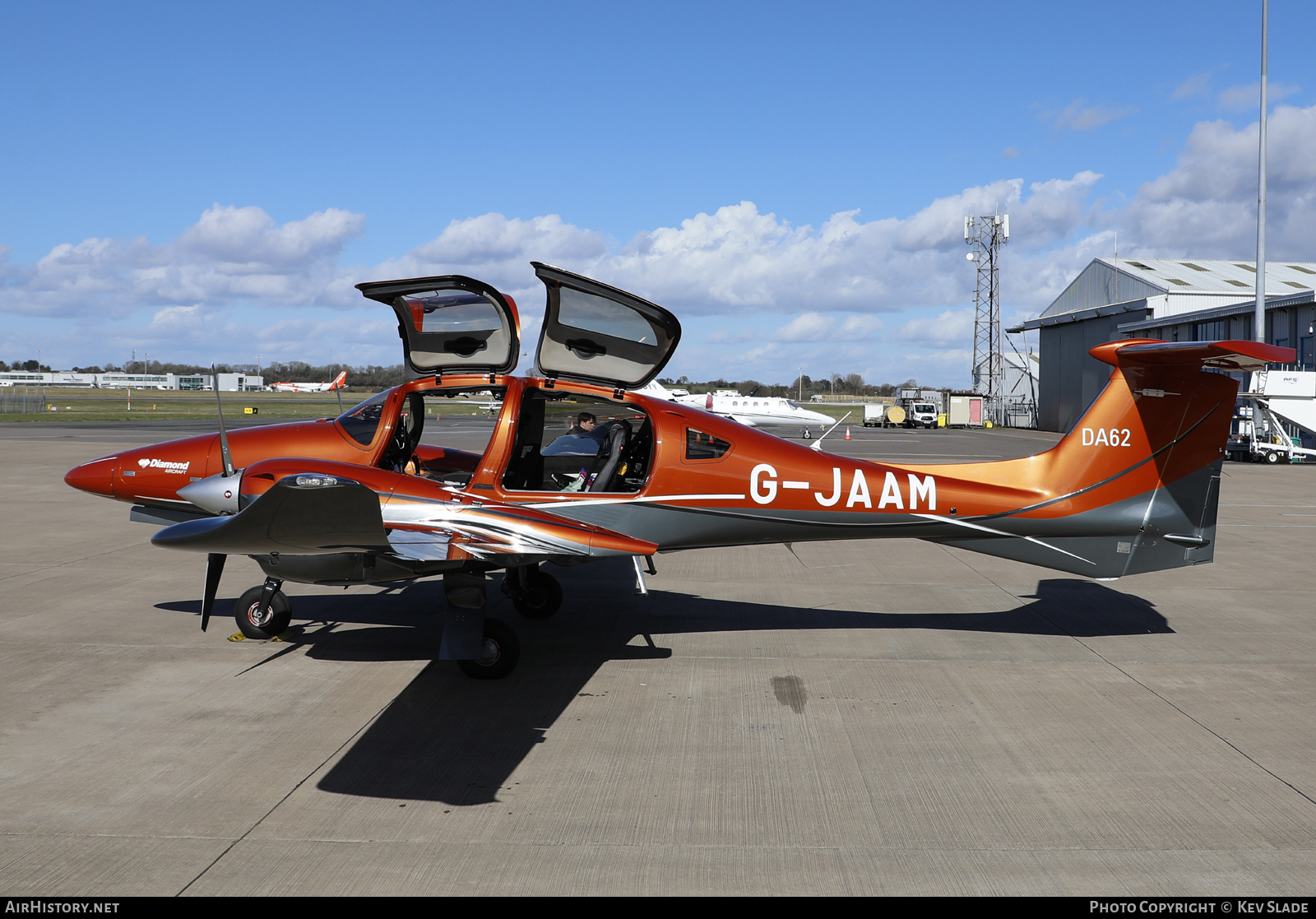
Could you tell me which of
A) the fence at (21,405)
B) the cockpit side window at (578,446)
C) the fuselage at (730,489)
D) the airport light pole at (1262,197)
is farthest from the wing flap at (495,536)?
the fence at (21,405)

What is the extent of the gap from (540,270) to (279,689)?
3494 millimetres

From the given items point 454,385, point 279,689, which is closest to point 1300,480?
point 454,385

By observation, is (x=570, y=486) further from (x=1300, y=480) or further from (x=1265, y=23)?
(x=1265, y=23)

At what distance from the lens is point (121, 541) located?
12.1 m

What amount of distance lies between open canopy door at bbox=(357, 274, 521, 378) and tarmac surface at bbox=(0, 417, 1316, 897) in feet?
7.83

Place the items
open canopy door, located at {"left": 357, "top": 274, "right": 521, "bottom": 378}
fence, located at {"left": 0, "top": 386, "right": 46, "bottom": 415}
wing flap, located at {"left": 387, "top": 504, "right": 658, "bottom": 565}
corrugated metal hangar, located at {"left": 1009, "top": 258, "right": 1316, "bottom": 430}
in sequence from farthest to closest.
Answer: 1. fence, located at {"left": 0, "top": 386, "right": 46, "bottom": 415}
2. corrugated metal hangar, located at {"left": 1009, "top": 258, "right": 1316, "bottom": 430}
3. open canopy door, located at {"left": 357, "top": 274, "right": 521, "bottom": 378}
4. wing flap, located at {"left": 387, "top": 504, "right": 658, "bottom": 565}

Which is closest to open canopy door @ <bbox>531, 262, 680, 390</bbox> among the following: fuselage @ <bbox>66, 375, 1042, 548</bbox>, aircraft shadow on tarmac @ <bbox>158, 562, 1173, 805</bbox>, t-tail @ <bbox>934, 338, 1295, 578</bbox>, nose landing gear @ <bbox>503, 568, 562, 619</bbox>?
fuselage @ <bbox>66, 375, 1042, 548</bbox>

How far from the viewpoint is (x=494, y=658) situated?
6.43 meters

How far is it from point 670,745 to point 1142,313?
4945 cm

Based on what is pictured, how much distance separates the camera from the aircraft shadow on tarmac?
4957 millimetres

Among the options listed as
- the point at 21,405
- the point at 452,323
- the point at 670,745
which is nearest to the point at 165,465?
the point at 452,323

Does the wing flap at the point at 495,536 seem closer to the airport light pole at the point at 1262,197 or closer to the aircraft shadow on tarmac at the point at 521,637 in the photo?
the aircraft shadow on tarmac at the point at 521,637

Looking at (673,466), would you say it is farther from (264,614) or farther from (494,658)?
(264,614)

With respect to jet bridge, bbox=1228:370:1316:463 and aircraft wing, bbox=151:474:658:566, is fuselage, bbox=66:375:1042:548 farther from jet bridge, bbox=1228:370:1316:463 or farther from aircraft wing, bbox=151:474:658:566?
jet bridge, bbox=1228:370:1316:463
